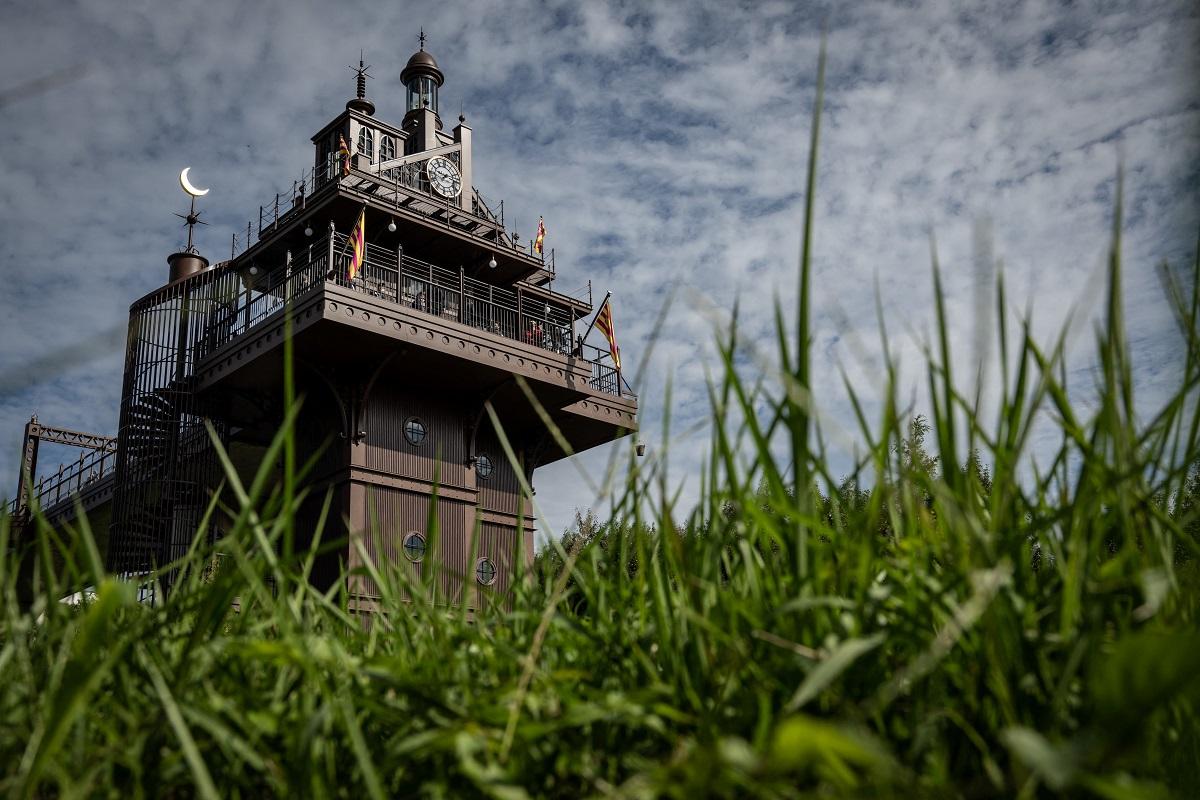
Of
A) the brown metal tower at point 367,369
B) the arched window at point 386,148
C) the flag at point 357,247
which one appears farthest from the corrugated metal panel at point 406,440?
the arched window at point 386,148

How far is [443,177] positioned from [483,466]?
6.99 m

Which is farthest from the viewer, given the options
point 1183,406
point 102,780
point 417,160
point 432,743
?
point 417,160

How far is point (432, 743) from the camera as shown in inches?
30.3

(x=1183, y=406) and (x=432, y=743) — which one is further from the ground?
(x=1183, y=406)

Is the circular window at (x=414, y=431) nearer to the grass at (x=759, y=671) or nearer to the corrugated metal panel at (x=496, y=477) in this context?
the corrugated metal panel at (x=496, y=477)

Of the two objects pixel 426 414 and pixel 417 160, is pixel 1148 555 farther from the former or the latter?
pixel 417 160

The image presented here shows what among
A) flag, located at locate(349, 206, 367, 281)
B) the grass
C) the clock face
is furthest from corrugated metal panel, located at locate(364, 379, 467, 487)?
the grass

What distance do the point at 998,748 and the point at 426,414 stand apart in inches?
687

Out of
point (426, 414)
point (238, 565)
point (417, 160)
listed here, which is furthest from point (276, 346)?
point (238, 565)

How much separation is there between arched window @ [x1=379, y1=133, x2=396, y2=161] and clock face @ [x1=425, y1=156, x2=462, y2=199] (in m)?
1.09

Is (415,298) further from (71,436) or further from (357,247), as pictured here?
(71,436)

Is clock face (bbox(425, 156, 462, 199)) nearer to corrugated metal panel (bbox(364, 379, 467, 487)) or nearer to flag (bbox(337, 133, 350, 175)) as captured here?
flag (bbox(337, 133, 350, 175))

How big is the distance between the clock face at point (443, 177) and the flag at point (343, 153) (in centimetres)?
191

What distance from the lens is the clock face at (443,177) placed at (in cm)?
2125
